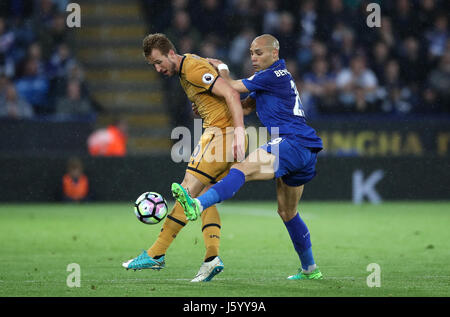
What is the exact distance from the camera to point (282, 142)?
7.08 metres

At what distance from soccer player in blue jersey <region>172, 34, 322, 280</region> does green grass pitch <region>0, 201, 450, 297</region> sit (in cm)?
53

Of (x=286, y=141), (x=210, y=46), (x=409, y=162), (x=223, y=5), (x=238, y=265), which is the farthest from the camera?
(x=223, y=5)

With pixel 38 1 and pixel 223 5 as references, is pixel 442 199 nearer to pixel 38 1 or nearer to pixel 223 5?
pixel 223 5

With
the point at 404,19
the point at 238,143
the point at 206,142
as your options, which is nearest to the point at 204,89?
the point at 206,142

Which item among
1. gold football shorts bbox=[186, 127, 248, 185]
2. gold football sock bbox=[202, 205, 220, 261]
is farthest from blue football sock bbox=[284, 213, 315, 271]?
gold football shorts bbox=[186, 127, 248, 185]

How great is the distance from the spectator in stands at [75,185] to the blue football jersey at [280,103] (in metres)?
9.84

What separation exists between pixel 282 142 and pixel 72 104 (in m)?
11.7

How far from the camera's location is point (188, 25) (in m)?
19.4

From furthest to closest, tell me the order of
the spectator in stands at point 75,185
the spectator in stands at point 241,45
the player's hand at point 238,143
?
the spectator in stands at point 241,45 → the spectator in stands at point 75,185 → the player's hand at point 238,143

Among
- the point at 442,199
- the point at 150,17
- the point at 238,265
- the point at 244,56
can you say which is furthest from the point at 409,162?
the point at 238,265

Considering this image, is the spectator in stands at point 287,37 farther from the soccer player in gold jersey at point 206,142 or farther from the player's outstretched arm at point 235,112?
the player's outstretched arm at point 235,112

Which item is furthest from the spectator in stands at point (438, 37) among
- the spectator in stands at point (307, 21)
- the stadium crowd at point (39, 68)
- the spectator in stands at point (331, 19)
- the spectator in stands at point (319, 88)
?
the stadium crowd at point (39, 68)

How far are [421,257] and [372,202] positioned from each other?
8187 mm

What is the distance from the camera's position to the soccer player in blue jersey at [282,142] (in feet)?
22.7
